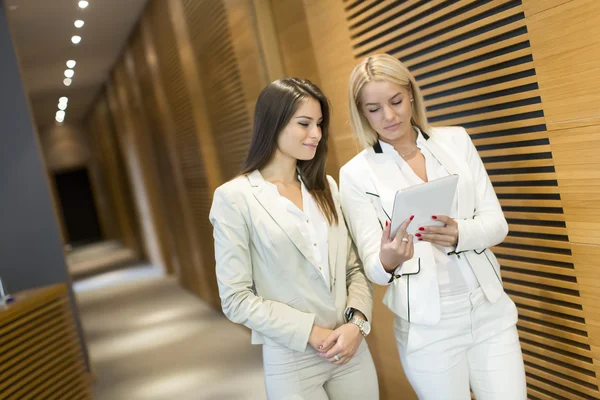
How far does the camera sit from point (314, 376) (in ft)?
6.87

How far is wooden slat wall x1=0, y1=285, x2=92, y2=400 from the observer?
4.27m

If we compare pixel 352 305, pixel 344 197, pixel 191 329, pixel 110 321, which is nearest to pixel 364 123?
pixel 344 197

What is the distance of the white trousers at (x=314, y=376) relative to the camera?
208 cm

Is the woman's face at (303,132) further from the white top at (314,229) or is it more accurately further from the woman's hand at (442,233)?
the woman's hand at (442,233)

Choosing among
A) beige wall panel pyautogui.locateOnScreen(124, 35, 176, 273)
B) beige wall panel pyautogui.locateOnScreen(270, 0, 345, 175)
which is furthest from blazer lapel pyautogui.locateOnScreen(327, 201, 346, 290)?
beige wall panel pyautogui.locateOnScreen(124, 35, 176, 273)

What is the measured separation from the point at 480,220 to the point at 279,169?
69cm

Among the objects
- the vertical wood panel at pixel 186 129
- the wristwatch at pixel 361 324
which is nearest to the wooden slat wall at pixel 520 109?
the wristwatch at pixel 361 324

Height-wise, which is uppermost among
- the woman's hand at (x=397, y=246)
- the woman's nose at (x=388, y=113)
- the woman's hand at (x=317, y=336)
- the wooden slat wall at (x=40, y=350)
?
the woman's nose at (x=388, y=113)

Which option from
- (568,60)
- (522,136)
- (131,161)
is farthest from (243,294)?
(131,161)

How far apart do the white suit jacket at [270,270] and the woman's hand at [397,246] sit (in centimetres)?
24

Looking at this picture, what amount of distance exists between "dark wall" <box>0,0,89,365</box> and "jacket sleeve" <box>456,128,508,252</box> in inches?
188

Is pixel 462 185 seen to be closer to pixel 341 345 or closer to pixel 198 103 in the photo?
pixel 341 345

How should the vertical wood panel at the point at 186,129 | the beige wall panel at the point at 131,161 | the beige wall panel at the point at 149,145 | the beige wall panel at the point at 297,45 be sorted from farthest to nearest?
1. the beige wall panel at the point at 131,161
2. the beige wall panel at the point at 149,145
3. the vertical wood panel at the point at 186,129
4. the beige wall panel at the point at 297,45

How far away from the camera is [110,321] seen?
8656 mm
